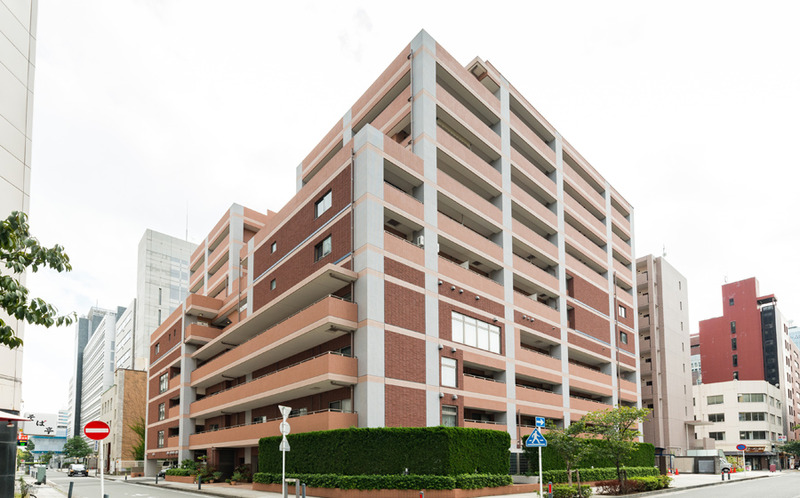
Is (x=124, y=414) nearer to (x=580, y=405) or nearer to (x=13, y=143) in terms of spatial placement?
(x=580, y=405)

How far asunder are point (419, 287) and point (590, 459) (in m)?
19.8

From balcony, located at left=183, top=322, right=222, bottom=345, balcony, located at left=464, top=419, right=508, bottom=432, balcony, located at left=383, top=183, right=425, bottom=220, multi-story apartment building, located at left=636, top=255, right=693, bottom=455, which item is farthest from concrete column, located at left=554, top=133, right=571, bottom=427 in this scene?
balcony, located at left=183, top=322, right=222, bottom=345

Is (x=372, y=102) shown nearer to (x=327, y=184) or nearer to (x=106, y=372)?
(x=327, y=184)

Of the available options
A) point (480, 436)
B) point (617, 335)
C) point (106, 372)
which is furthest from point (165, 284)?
point (480, 436)

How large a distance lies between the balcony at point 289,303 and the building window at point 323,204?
5.59 m

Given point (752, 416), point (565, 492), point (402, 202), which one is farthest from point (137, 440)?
point (752, 416)

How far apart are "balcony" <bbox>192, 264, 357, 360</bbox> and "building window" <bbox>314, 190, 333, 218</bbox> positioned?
5.59 metres

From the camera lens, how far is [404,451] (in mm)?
31734

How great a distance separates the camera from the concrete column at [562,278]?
52438 millimetres

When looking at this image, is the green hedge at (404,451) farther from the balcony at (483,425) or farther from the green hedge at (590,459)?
the green hedge at (590,459)

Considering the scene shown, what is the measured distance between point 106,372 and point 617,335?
14595 cm

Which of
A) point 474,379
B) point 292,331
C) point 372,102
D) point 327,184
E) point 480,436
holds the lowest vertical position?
point 480,436

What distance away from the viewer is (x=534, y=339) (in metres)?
52.0

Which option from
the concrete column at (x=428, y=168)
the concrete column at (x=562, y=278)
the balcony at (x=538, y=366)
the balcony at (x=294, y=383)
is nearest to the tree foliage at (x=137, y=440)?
the balcony at (x=294, y=383)
